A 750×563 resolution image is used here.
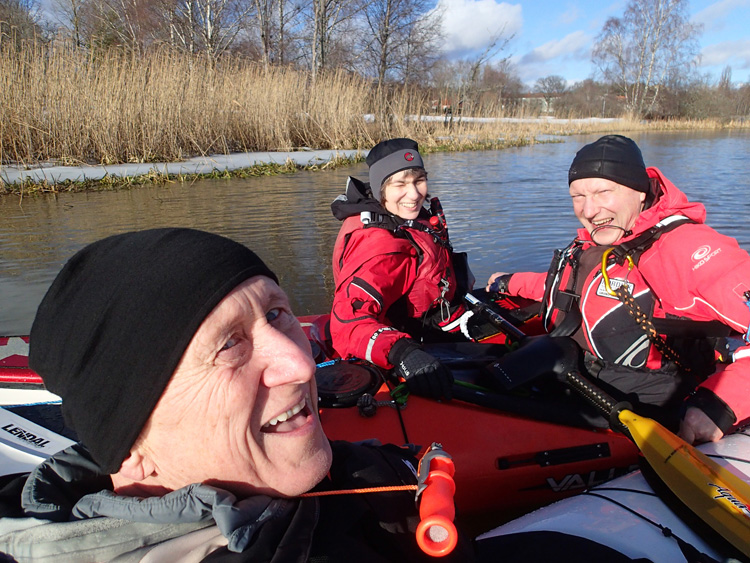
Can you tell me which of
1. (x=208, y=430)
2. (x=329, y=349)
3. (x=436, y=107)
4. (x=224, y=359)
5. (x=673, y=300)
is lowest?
(x=329, y=349)

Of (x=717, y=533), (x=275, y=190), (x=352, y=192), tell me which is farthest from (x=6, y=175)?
(x=717, y=533)

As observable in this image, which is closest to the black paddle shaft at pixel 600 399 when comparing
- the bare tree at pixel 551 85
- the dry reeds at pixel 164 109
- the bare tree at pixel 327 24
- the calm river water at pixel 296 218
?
the calm river water at pixel 296 218

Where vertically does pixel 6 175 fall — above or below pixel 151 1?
below

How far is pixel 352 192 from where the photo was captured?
3105 mm

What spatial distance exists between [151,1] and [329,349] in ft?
69.1

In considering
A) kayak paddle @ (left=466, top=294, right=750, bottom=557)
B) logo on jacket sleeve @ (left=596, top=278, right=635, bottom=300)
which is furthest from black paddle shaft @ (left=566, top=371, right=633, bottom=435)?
logo on jacket sleeve @ (left=596, top=278, right=635, bottom=300)

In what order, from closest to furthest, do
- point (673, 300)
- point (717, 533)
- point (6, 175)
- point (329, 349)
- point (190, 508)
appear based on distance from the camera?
point (190, 508) < point (717, 533) < point (673, 300) < point (329, 349) < point (6, 175)

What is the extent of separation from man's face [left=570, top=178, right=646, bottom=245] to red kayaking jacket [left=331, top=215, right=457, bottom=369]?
0.85 meters

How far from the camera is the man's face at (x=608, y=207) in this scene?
2475 mm

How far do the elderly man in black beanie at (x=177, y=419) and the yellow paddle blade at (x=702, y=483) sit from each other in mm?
1072

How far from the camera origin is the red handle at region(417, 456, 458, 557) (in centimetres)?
90

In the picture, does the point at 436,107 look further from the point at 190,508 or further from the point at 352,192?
the point at 190,508

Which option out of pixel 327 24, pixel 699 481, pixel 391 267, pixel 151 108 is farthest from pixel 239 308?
pixel 327 24

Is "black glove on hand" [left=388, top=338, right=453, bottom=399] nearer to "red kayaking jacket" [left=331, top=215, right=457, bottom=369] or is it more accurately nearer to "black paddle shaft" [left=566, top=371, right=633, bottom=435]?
"red kayaking jacket" [left=331, top=215, right=457, bottom=369]
